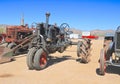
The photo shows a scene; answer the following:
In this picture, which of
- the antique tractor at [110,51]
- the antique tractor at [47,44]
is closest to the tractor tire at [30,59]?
the antique tractor at [47,44]

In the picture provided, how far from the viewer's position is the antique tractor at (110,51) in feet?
26.6

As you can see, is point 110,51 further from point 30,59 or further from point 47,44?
point 30,59

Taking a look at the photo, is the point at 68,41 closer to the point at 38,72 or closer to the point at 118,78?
the point at 38,72

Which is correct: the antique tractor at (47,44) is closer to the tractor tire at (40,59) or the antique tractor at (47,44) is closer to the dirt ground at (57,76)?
the tractor tire at (40,59)

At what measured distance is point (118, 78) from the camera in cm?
786

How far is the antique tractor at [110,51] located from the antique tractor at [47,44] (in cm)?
171

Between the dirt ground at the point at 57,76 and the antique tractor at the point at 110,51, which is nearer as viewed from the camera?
the dirt ground at the point at 57,76

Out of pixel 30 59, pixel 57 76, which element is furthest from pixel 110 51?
pixel 30 59

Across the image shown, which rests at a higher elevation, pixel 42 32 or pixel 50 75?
pixel 42 32

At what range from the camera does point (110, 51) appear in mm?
9273

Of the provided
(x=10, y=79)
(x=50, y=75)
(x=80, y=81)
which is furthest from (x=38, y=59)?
(x=80, y=81)

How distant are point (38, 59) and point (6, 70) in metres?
1.46

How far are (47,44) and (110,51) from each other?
296cm

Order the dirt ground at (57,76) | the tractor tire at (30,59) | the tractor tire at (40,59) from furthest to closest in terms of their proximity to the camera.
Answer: the tractor tire at (30,59) → the tractor tire at (40,59) → the dirt ground at (57,76)
